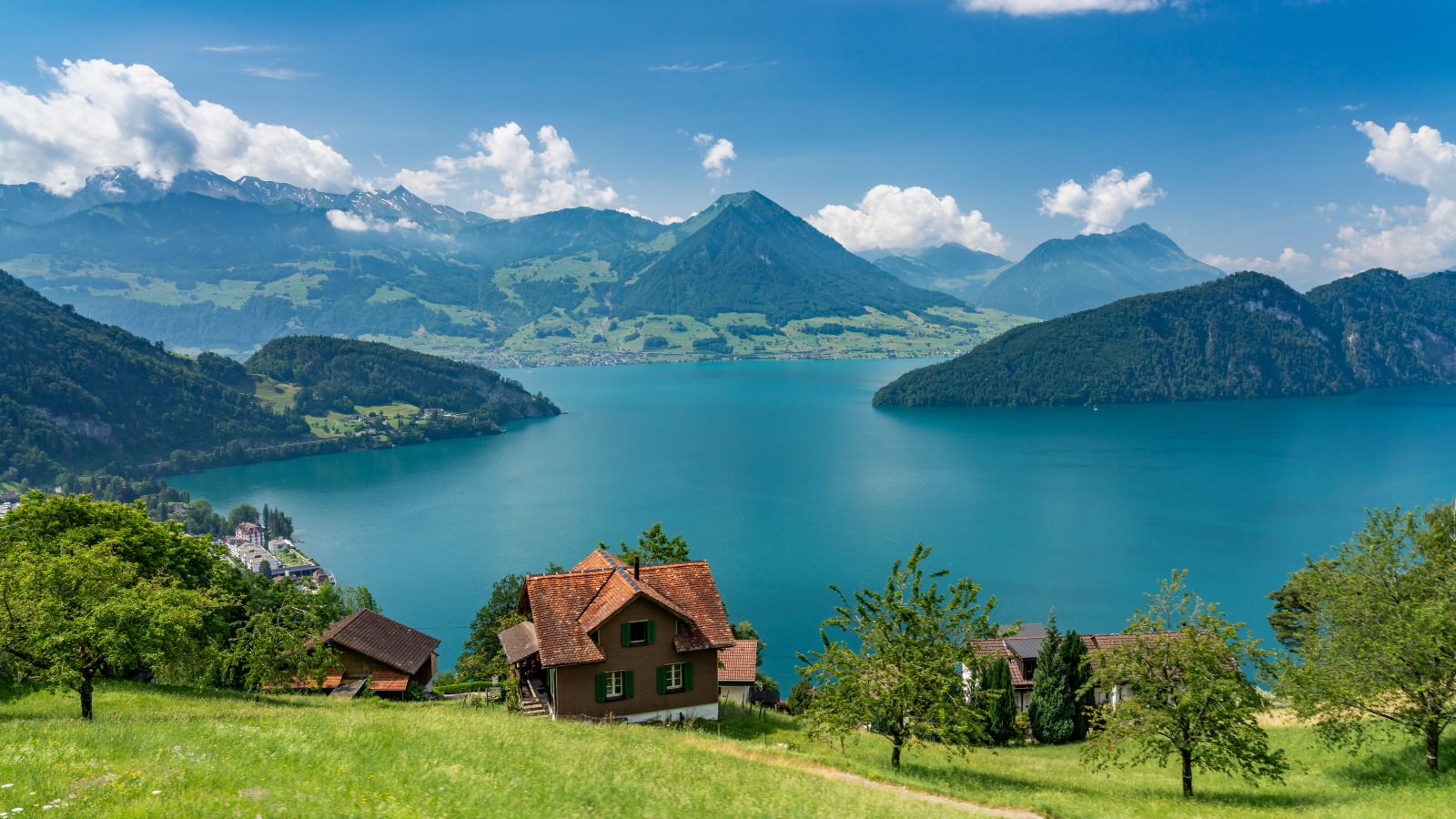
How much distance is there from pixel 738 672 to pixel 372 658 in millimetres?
18723

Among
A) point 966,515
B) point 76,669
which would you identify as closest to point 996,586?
point 966,515

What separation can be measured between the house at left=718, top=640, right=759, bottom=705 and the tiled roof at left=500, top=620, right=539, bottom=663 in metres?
10.7

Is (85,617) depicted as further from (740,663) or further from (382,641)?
(740,663)

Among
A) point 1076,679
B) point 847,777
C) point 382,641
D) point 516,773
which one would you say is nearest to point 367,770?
point 516,773

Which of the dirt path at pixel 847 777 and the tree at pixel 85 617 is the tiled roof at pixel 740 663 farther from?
the tree at pixel 85 617

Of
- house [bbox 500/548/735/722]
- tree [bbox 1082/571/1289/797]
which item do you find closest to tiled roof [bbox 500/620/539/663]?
house [bbox 500/548/735/722]

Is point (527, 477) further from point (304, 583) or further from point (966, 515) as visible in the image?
point (966, 515)

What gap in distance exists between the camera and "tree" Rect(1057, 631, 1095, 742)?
41.4 meters

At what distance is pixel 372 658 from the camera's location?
40.7 meters

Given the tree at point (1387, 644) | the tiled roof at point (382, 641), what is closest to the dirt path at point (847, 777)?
the tree at point (1387, 644)

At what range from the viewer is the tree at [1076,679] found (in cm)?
4138

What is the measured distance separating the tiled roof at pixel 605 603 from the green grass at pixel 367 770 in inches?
199

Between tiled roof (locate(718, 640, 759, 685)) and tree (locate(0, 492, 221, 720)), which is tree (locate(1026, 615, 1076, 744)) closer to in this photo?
tiled roof (locate(718, 640, 759, 685))

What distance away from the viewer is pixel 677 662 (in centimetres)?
3200
